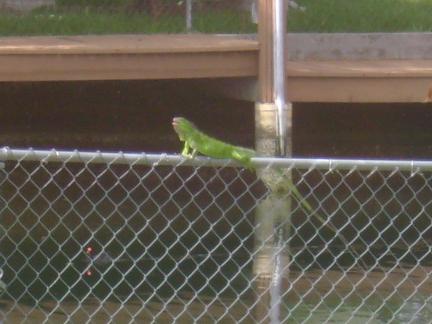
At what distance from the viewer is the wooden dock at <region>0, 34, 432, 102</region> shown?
358 inches

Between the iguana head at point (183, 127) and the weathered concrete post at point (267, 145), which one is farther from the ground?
the iguana head at point (183, 127)

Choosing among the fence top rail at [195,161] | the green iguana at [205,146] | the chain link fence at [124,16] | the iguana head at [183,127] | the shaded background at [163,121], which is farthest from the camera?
the chain link fence at [124,16]

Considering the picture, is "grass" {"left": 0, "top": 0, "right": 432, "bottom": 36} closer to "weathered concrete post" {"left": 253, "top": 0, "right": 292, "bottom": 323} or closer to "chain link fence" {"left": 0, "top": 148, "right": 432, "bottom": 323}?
"chain link fence" {"left": 0, "top": 148, "right": 432, "bottom": 323}

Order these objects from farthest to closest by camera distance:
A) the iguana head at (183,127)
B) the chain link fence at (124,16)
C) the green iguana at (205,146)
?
the chain link fence at (124,16), the iguana head at (183,127), the green iguana at (205,146)

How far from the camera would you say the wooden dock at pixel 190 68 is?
9102 mm

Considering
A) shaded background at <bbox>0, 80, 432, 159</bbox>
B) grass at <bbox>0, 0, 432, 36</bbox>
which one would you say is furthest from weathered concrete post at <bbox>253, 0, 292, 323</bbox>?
grass at <bbox>0, 0, 432, 36</bbox>

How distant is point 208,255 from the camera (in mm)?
7555

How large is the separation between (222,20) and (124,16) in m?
1.11

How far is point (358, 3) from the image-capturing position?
13.7 meters

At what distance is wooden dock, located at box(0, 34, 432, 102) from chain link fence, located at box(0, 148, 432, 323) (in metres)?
0.84

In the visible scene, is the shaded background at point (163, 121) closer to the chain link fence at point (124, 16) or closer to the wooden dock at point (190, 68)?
the chain link fence at point (124, 16)

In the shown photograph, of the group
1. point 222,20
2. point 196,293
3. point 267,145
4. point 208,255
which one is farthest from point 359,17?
point 208,255

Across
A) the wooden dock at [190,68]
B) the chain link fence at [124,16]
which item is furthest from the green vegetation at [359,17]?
the wooden dock at [190,68]

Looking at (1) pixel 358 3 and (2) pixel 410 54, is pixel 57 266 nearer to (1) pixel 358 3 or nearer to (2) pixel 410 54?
(2) pixel 410 54
